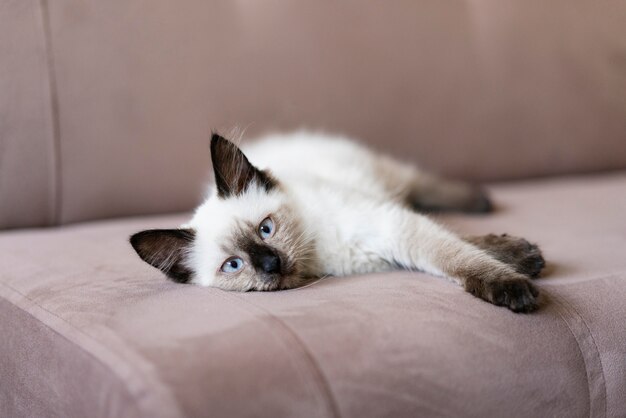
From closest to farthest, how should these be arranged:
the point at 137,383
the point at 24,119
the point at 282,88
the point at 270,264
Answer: the point at 137,383 → the point at 270,264 → the point at 24,119 → the point at 282,88

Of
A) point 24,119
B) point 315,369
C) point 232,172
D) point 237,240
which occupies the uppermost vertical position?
point 24,119

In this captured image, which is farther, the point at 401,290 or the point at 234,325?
the point at 401,290

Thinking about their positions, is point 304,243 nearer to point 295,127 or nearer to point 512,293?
point 512,293

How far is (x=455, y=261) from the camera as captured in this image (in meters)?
1.56

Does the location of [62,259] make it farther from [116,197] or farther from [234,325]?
[234,325]

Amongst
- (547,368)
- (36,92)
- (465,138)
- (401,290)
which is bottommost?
(547,368)

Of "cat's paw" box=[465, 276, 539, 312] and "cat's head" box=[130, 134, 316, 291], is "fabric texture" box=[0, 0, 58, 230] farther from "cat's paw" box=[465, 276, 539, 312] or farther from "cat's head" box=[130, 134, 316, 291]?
"cat's paw" box=[465, 276, 539, 312]

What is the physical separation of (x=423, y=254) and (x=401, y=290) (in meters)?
0.19

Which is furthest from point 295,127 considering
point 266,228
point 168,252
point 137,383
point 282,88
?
point 137,383

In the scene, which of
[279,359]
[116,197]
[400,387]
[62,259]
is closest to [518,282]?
[400,387]

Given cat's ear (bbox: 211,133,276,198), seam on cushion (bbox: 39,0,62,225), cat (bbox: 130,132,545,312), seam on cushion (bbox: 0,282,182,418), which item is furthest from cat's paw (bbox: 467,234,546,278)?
seam on cushion (bbox: 39,0,62,225)

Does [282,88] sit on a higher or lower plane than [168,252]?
higher

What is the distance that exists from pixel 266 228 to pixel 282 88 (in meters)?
0.96

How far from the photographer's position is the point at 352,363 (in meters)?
1.17
